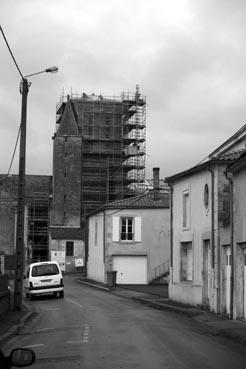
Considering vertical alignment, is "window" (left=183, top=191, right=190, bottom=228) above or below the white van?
above

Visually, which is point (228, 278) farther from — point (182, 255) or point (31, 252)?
point (31, 252)

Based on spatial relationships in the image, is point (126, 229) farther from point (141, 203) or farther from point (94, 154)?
point (94, 154)

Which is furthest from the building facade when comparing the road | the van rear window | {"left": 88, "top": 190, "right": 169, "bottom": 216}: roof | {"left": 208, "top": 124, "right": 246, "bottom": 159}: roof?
the road

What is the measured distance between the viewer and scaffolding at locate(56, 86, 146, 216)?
82000 mm

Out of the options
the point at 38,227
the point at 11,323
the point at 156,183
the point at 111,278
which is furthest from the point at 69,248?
the point at 11,323

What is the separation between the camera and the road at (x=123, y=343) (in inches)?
433

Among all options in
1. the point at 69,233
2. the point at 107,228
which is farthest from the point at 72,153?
the point at 107,228

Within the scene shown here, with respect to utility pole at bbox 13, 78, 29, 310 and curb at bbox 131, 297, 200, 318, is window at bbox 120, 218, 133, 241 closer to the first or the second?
curb at bbox 131, 297, 200, 318

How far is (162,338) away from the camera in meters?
14.9

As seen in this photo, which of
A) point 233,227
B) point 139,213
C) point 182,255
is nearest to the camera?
point 233,227

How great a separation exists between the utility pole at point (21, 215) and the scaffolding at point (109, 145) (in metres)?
57.2

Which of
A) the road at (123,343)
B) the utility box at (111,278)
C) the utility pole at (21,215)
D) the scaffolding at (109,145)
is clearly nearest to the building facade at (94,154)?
the scaffolding at (109,145)

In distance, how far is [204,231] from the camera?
2520 cm

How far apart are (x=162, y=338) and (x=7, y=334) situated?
3.97 m
